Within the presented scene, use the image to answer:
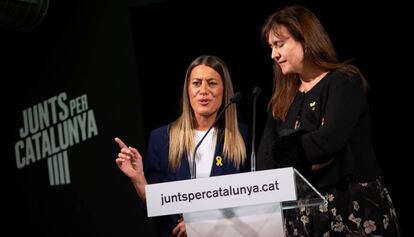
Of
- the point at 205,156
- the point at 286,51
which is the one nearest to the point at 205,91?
the point at 205,156

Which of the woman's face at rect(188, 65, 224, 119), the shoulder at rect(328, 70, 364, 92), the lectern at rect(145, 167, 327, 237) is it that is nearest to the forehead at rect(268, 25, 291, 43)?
the shoulder at rect(328, 70, 364, 92)

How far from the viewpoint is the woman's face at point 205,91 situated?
357 centimetres

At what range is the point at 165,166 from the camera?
3.61 meters

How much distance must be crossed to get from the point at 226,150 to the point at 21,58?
6.83ft

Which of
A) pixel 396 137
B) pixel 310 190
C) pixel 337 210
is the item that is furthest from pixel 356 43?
pixel 310 190

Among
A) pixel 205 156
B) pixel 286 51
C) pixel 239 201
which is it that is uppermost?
pixel 286 51

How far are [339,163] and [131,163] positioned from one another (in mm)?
1115

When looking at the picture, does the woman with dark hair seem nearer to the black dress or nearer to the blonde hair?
the black dress

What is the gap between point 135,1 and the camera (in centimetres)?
413

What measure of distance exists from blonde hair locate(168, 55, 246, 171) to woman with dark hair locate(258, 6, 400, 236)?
651 mm

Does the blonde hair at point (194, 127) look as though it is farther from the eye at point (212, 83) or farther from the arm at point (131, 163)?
the arm at point (131, 163)

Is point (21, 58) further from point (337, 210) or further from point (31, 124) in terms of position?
point (337, 210)

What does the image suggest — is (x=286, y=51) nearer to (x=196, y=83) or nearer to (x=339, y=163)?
(x=339, y=163)

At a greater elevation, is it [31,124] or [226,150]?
[31,124]
